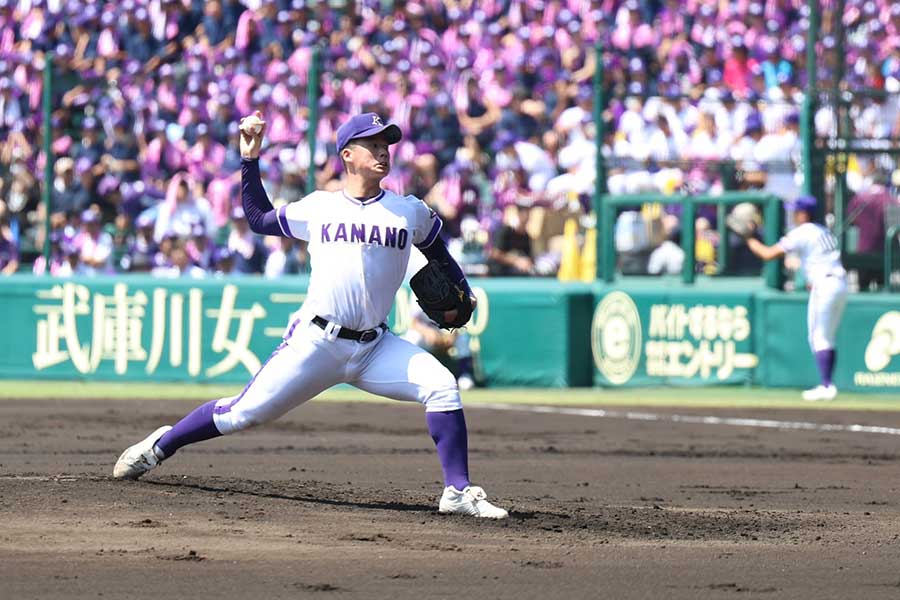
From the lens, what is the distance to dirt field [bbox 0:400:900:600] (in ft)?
21.9

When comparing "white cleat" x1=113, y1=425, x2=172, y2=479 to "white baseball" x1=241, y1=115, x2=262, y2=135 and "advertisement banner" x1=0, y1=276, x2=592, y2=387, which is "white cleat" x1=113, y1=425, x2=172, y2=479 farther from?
"advertisement banner" x1=0, y1=276, x2=592, y2=387

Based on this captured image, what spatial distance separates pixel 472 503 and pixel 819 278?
33.8ft

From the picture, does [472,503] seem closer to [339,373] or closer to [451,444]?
[451,444]

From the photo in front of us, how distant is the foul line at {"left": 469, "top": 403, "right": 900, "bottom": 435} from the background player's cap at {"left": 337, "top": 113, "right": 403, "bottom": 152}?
7.54 m

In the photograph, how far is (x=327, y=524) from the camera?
8070 mm

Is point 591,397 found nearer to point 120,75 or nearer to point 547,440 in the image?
point 547,440

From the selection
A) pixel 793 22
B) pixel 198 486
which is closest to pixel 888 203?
pixel 793 22

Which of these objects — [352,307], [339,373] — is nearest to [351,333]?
[352,307]

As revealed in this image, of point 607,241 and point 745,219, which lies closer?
point 745,219

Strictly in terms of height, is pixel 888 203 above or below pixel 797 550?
above

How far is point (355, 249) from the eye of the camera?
8227mm

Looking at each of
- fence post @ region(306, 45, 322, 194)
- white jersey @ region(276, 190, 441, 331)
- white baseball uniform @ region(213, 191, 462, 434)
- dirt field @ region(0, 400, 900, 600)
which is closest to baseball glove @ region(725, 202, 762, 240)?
fence post @ region(306, 45, 322, 194)

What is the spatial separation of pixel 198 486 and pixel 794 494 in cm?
350

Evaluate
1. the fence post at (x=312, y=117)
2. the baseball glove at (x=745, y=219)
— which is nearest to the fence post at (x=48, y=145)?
the fence post at (x=312, y=117)
